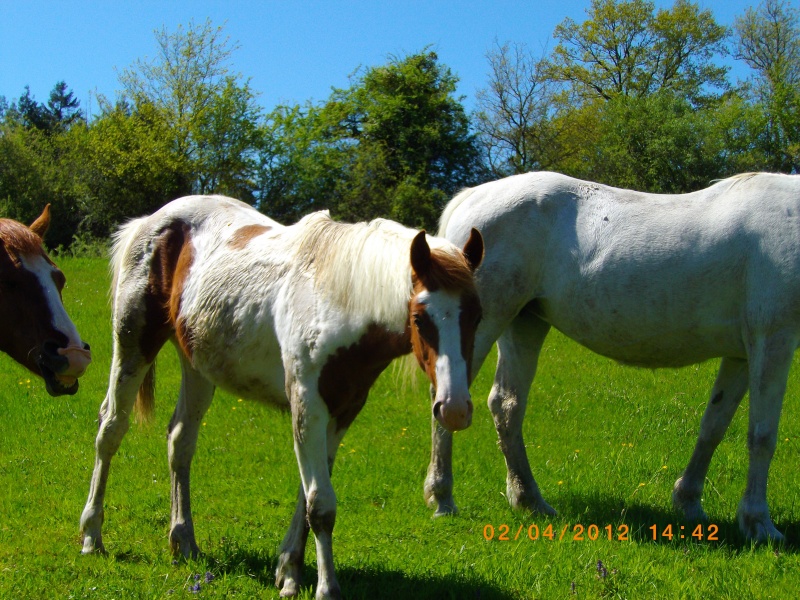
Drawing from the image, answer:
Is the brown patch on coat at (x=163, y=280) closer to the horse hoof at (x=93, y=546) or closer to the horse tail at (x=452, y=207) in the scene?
the horse hoof at (x=93, y=546)

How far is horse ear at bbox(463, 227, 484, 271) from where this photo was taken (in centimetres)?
358

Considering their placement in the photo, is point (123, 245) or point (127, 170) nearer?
point (123, 245)

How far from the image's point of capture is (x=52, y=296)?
334 cm

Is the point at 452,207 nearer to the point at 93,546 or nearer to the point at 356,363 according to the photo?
the point at 356,363

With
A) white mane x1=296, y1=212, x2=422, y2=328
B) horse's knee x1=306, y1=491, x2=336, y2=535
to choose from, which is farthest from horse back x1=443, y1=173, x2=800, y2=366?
horse's knee x1=306, y1=491, x2=336, y2=535

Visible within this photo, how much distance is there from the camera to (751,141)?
3575 centimetres

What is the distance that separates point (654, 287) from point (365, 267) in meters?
2.42

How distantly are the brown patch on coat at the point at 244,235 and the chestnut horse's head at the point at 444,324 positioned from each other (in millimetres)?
1418

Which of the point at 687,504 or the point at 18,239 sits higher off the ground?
the point at 18,239

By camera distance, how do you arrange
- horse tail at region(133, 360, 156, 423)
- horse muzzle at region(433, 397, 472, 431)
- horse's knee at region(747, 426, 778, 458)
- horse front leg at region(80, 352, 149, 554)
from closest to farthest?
horse muzzle at region(433, 397, 472, 431)
horse front leg at region(80, 352, 149, 554)
horse's knee at region(747, 426, 778, 458)
horse tail at region(133, 360, 156, 423)

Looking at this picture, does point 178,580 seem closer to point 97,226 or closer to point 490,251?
point 490,251

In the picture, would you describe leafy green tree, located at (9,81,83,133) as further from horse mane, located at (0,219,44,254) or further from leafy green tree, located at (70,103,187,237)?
horse mane, located at (0,219,44,254)

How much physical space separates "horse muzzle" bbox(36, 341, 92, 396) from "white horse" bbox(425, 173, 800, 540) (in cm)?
290

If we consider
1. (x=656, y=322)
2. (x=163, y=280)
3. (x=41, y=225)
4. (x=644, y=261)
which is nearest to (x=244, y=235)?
(x=163, y=280)
